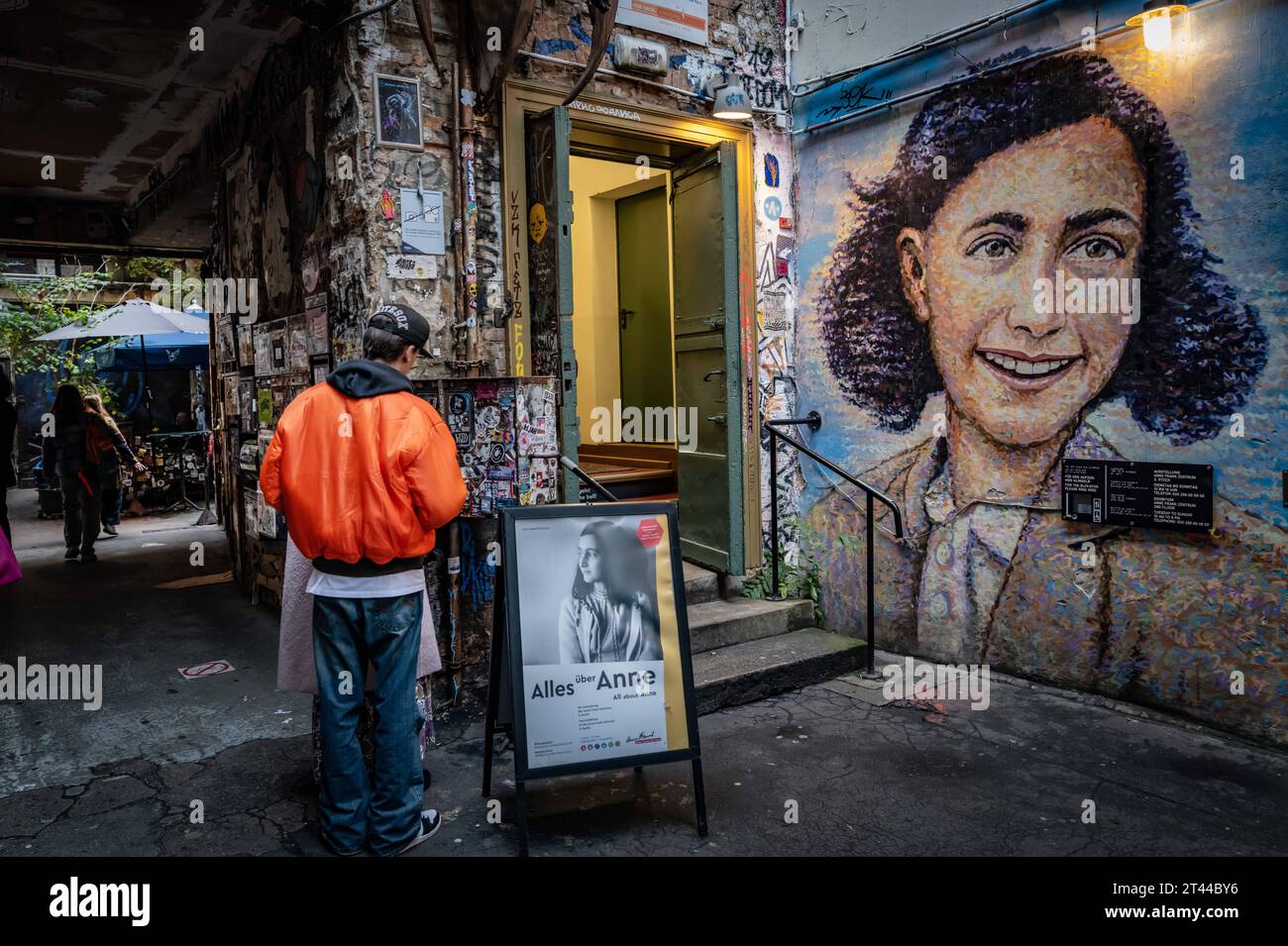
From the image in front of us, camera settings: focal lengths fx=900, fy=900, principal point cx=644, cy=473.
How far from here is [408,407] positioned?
10.2ft

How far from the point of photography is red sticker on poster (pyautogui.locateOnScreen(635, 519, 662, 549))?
136 inches

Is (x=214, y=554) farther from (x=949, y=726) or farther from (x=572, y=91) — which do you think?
(x=949, y=726)

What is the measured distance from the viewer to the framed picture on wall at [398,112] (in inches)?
173

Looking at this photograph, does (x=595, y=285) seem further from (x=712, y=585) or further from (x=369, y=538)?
(x=369, y=538)

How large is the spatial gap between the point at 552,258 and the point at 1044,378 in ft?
8.75

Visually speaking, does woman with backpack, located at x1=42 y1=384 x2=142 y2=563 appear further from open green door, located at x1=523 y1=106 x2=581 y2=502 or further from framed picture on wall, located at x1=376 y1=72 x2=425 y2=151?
open green door, located at x1=523 y1=106 x2=581 y2=502

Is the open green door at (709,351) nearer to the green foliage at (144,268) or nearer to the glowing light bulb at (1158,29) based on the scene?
the glowing light bulb at (1158,29)

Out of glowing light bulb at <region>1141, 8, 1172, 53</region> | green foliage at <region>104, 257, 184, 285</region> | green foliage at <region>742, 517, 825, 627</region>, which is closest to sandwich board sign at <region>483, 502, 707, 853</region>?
green foliage at <region>742, 517, 825, 627</region>

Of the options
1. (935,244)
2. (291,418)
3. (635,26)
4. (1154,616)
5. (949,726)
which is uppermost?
(635,26)

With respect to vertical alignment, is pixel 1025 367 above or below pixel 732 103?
below

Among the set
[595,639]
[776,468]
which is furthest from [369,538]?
[776,468]

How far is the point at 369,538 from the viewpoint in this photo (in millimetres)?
3000
